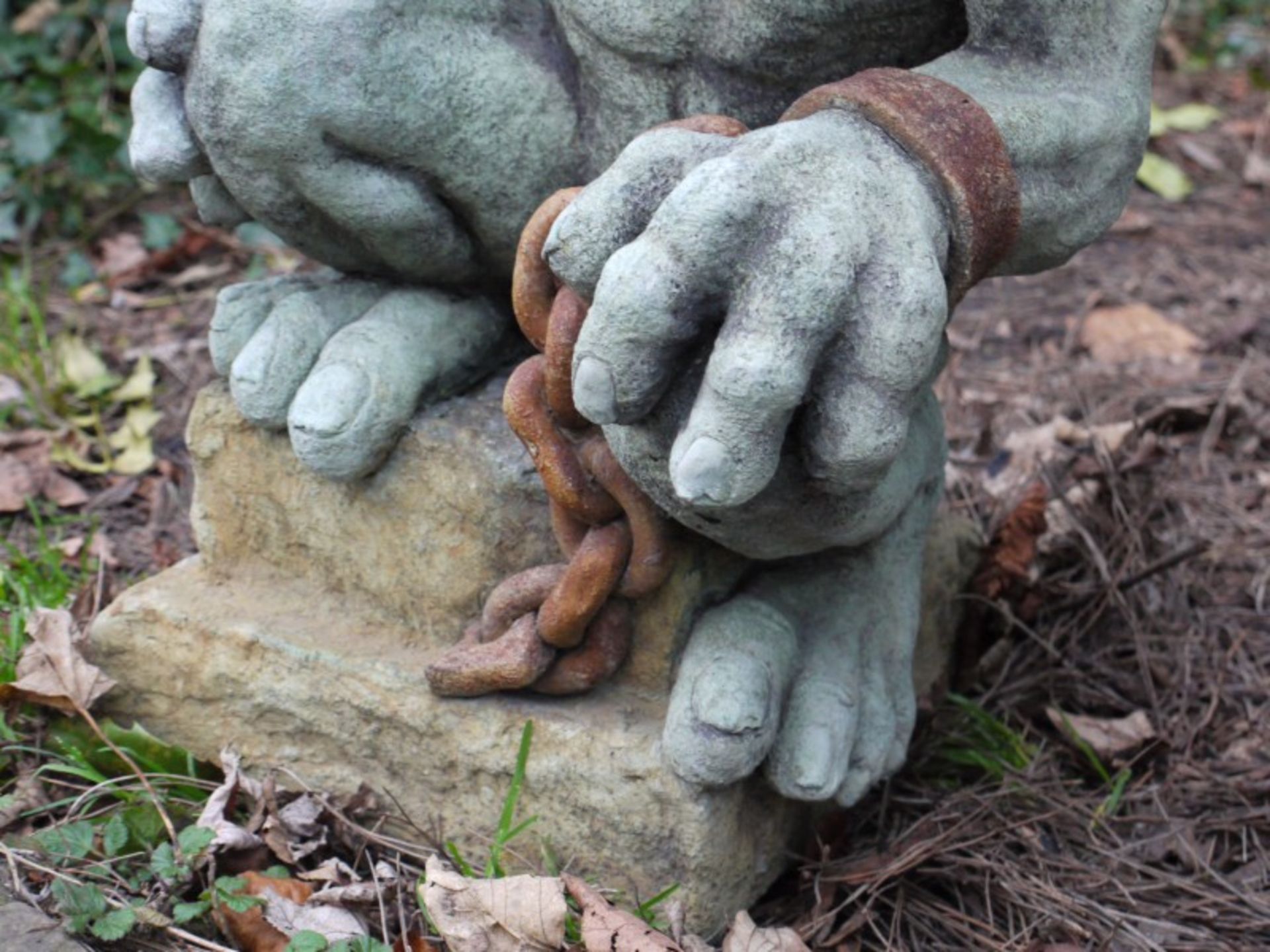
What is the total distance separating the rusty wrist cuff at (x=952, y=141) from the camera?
1427 millimetres

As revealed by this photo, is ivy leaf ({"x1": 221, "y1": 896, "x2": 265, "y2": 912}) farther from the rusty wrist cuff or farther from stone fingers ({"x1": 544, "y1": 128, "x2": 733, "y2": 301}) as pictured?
the rusty wrist cuff

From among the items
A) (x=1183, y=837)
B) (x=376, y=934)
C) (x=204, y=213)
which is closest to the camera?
(x=376, y=934)

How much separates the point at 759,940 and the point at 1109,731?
2.55 feet

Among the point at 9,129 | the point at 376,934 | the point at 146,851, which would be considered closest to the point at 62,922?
the point at 146,851

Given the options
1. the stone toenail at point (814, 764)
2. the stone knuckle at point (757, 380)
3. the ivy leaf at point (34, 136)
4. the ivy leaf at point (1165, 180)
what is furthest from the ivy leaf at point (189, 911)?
the ivy leaf at point (1165, 180)

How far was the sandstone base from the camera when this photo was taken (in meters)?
1.82

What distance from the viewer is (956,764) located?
7.44ft

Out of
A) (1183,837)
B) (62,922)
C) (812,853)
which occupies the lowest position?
(1183,837)

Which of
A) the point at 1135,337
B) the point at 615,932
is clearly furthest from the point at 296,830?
the point at 1135,337

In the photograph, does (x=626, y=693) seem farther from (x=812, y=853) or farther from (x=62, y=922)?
(x=62, y=922)

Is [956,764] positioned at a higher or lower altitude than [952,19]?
lower

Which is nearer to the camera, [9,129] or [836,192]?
[836,192]

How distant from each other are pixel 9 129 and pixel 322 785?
2416mm

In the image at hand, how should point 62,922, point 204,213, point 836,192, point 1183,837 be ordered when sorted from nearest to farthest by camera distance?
point 836,192, point 62,922, point 204,213, point 1183,837
